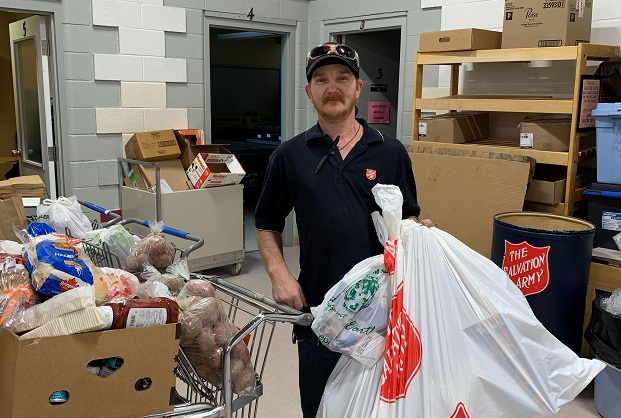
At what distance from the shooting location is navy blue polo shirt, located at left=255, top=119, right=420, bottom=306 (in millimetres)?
1853

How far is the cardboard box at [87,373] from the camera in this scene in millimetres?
1123

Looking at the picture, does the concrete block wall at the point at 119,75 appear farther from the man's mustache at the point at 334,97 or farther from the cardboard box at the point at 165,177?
the man's mustache at the point at 334,97

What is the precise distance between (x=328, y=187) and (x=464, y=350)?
686 millimetres

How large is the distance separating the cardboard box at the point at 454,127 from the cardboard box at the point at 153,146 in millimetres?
1902

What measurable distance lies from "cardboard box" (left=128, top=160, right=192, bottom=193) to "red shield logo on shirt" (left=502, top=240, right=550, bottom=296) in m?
2.53

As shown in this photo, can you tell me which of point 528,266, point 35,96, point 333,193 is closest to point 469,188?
point 528,266

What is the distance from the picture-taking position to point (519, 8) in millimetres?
3385

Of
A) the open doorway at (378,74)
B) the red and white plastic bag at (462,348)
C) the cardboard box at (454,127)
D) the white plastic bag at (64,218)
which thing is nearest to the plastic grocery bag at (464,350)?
the red and white plastic bag at (462,348)

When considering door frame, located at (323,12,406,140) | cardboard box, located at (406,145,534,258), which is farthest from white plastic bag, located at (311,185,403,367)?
door frame, located at (323,12,406,140)

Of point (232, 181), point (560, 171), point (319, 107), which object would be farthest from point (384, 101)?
point (319, 107)

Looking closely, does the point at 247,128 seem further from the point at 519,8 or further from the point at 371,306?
the point at 371,306

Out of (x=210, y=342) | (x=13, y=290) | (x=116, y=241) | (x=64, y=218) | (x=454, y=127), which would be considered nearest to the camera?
(x=13, y=290)

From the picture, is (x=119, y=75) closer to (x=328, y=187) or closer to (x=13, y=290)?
(x=328, y=187)

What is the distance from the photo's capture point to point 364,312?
1536 mm
